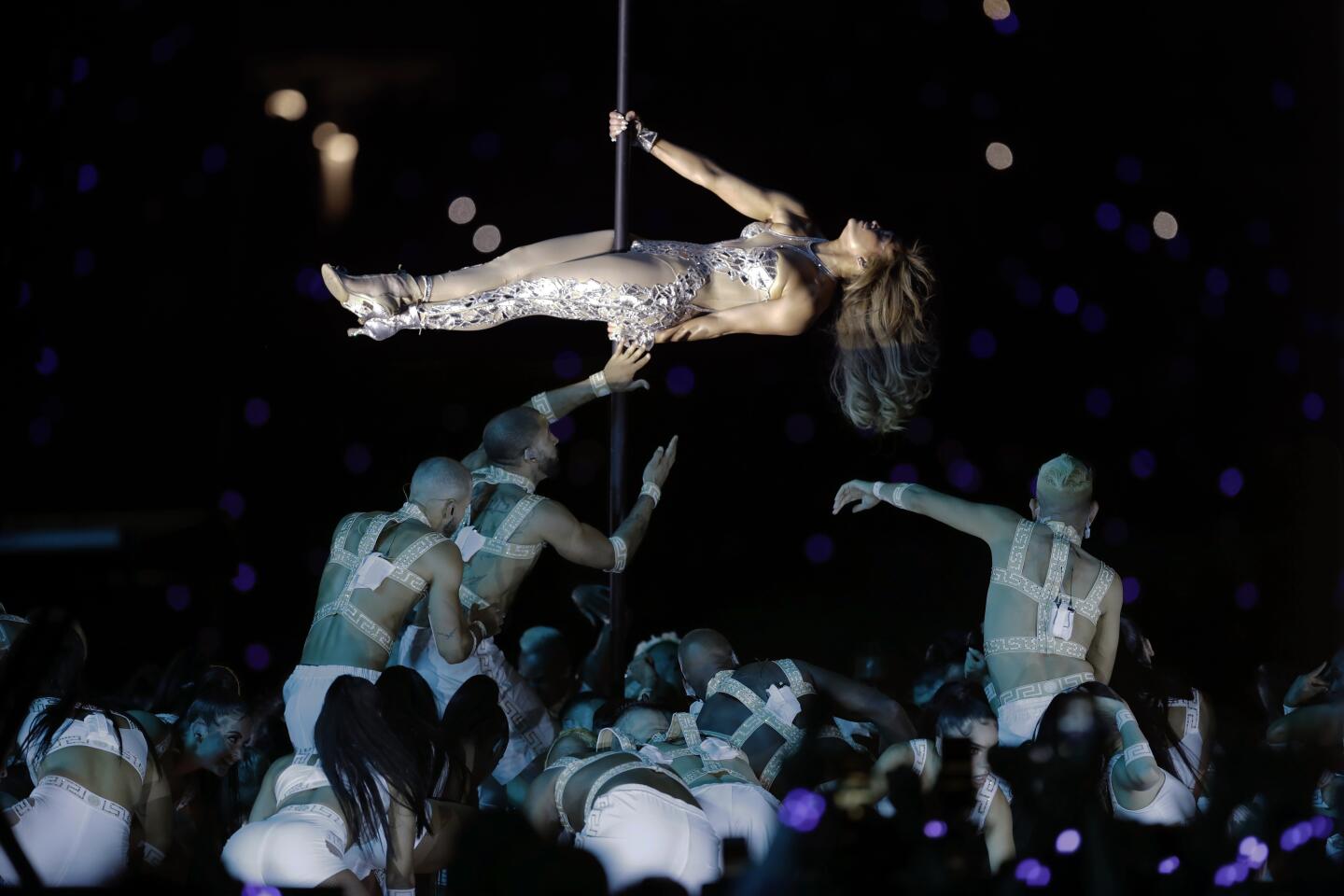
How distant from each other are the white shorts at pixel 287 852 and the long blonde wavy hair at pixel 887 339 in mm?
2783

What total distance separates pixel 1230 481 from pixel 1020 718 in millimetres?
2397

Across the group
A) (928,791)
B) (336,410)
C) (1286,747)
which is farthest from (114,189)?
(1286,747)

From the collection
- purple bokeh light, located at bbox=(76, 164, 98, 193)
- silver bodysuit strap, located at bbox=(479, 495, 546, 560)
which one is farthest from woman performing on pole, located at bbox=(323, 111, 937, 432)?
purple bokeh light, located at bbox=(76, 164, 98, 193)

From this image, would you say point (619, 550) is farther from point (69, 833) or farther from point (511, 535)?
point (69, 833)

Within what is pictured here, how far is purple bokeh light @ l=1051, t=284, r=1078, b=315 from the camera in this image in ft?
20.3

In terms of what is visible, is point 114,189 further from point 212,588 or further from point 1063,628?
point 1063,628

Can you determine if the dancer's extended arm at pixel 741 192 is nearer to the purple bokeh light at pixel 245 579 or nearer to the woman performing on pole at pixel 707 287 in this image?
the woman performing on pole at pixel 707 287

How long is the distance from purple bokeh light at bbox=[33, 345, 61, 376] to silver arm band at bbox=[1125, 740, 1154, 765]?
3.68 metres

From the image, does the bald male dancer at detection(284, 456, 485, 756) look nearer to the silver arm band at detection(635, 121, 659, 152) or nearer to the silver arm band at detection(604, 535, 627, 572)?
the silver arm band at detection(604, 535, 627, 572)

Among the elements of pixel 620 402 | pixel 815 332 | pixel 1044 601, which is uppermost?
pixel 815 332

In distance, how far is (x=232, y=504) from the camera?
5691 millimetres

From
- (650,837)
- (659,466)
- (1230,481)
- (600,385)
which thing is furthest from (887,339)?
(650,837)

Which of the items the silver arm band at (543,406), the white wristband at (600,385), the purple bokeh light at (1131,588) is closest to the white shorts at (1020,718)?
the white wristband at (600,385)

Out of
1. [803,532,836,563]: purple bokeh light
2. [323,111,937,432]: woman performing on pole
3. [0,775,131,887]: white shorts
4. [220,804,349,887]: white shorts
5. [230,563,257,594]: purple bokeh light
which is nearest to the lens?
[220,804,349,887]: white shorts
